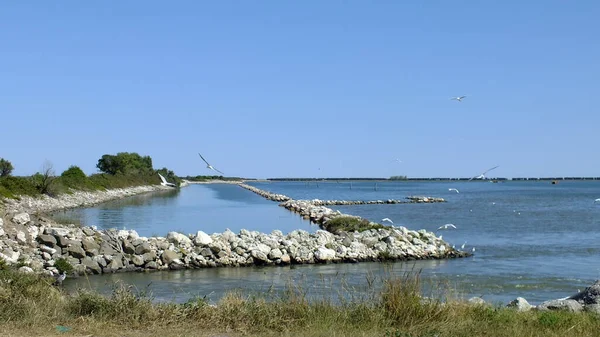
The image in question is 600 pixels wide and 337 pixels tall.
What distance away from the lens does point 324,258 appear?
72.0 ft

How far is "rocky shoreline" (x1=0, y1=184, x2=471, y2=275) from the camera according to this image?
19266 mm

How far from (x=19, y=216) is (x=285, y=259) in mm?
9306

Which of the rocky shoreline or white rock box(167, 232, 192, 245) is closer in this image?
the rocky shoreline

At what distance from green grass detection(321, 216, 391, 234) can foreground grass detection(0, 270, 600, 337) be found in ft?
67.7

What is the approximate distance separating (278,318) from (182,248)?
46.7 feet

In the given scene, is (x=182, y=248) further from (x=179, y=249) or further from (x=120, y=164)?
(x=120, y=164)

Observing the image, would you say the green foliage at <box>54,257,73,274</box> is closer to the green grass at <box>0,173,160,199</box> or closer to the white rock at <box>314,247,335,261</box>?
the white rock at <box>314,247,335,261</box>

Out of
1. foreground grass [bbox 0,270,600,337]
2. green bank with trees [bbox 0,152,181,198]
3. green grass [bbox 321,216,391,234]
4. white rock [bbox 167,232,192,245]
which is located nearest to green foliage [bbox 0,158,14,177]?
green bank with trees [bbox 0,152,181,198]

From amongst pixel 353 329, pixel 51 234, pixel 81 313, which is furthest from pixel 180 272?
pixel 353 329

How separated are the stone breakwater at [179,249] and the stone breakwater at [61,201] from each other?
11.4 metres

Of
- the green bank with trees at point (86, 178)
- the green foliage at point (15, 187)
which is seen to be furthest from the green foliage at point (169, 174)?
the green foliage at point (15, 187)

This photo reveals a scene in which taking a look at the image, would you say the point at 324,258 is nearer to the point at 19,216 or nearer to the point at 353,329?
the point at 19,216

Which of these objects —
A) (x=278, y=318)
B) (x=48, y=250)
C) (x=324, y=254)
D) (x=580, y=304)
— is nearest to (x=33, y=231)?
(x=48, y=250)

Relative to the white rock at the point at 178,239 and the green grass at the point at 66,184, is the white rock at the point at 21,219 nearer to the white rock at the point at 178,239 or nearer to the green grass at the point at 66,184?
the white rock at the point at 178,239
